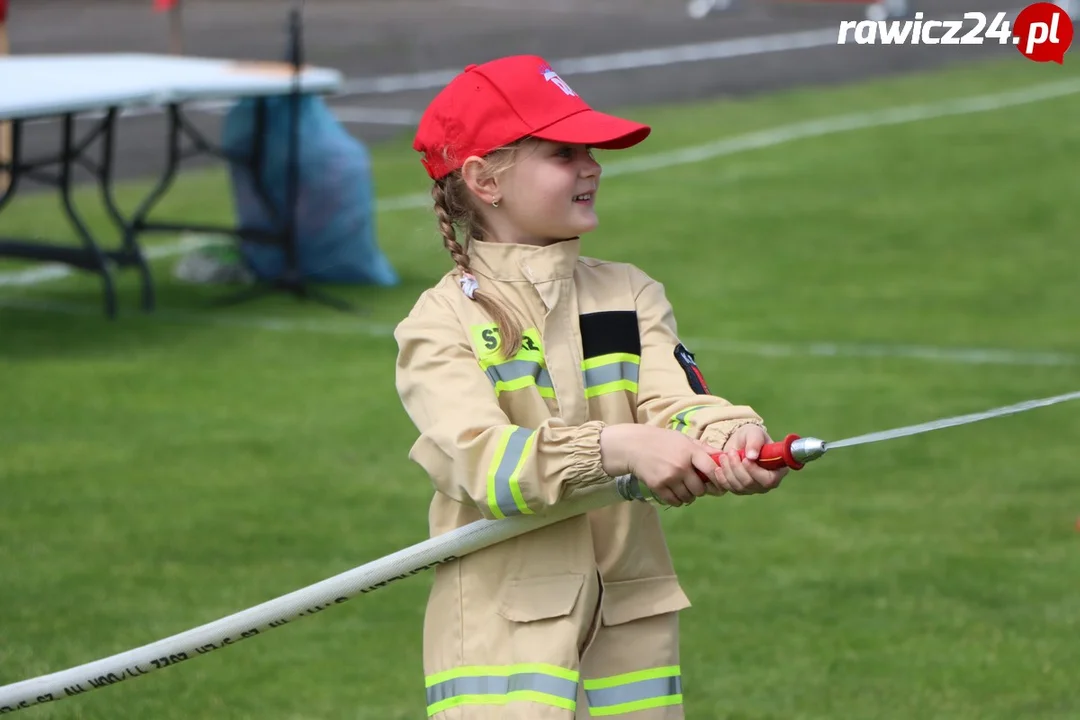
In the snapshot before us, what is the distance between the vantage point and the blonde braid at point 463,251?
319 cm

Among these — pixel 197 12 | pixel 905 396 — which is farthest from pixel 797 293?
pixel 197 12

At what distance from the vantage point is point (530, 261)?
3273 millimetres

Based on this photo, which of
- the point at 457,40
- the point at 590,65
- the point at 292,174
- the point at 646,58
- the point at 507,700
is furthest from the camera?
the point at 457,40

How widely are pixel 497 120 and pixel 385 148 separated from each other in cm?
1257

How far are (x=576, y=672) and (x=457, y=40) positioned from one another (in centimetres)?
2087

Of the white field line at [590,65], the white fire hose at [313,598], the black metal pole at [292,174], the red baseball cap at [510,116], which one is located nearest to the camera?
the white fire hose at [313,598]

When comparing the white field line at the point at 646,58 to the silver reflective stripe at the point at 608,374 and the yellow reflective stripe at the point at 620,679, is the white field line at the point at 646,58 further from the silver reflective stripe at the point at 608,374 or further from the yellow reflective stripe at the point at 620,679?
the yellow reflective stripe at the point at 620,679

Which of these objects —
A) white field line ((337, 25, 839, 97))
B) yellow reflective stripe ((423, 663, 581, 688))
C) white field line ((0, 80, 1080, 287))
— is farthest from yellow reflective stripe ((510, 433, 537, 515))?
white field line ((337, 25, 839, 97))

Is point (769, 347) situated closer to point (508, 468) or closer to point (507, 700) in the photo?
point (507, 700)

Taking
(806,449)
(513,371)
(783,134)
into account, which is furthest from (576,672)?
(783,134)

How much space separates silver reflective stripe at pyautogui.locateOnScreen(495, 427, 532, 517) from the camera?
9.75 ft

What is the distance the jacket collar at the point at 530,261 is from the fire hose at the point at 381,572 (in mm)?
427

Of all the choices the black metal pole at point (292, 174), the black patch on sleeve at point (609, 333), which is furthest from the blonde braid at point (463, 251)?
the black metal pole at point (292, 174)

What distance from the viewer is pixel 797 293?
10133 mm
